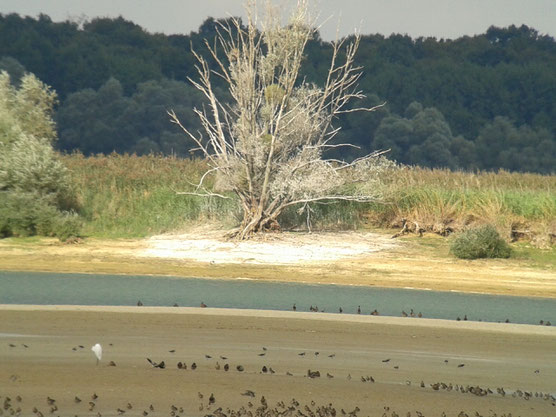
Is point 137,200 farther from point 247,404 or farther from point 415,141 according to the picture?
point 415,141

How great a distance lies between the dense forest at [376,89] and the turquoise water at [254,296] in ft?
138

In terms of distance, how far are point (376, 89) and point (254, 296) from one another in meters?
57.5

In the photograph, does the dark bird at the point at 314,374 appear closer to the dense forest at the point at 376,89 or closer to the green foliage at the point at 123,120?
the dense forest at the point at 376,89

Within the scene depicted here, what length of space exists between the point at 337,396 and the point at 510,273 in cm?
1188

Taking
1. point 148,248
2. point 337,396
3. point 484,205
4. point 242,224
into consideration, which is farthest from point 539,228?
point 337,396

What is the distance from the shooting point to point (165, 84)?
225ft

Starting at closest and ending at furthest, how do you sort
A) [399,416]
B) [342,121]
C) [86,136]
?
[399,416]
[86,136]
[342,121]

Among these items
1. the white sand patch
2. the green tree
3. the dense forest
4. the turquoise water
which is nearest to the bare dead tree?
the white sand patch

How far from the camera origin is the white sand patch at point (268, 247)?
71.0 ft

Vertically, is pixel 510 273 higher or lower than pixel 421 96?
lower

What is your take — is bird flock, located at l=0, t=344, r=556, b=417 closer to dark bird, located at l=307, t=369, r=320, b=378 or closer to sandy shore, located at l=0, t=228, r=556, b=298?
dark bird, located at l=307, t=369, r=320, b=378

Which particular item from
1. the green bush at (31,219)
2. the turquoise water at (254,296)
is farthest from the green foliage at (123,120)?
the turquoise water at (254,296)

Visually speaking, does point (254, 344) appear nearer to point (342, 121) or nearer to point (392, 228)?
point (392, 228)

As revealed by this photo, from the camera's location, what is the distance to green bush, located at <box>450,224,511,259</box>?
848 inches
